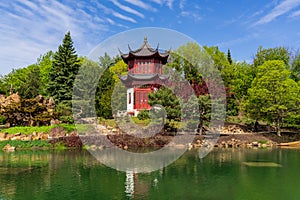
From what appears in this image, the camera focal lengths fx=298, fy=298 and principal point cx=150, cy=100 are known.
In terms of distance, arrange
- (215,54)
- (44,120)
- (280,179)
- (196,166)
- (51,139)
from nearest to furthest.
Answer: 1. (280,179)
2. (196,166)
3. (51,139)
4. (44,120)
5. (215,54)

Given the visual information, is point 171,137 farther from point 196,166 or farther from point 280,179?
point 280,179

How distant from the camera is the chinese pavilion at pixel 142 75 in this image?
77.0 feet

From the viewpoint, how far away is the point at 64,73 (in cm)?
2444

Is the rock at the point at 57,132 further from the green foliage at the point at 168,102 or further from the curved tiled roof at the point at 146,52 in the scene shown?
the curved tiled roof at the point at 146,52

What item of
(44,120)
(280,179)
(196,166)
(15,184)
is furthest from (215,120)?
(15,184)

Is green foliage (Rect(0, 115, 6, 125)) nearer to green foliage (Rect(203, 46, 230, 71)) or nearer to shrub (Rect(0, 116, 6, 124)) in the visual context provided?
shrub (Rect(0, 116, 6, 124))

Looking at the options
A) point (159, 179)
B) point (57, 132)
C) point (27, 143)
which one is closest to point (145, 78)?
point (57, 132)

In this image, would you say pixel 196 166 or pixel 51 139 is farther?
pixel 51 139

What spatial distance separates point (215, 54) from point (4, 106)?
62.2ft

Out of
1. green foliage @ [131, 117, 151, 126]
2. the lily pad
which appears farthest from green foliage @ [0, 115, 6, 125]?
the lily pad

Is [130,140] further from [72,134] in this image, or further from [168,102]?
[72,134]

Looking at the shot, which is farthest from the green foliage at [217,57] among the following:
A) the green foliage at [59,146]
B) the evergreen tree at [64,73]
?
the green foliage at [59,146]

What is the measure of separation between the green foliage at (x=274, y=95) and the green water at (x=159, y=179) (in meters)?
6.02

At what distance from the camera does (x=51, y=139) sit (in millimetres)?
19422
